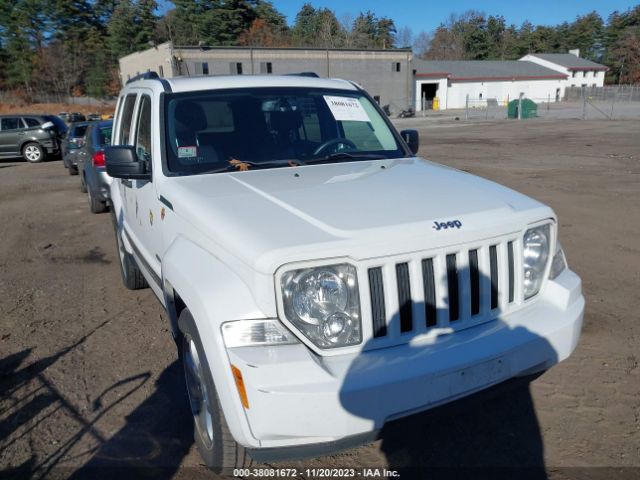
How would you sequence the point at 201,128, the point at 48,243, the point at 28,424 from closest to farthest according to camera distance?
the point at 28,424, the point at 201,128, the point at 48,243

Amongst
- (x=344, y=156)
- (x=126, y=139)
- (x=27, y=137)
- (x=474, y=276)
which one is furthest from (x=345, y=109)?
(x=27, y=137)

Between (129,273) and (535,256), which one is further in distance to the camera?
(129,273)

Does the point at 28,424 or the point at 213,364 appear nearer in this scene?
the point at 213,364

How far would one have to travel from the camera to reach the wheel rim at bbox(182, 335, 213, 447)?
2654mm

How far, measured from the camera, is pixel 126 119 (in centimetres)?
487

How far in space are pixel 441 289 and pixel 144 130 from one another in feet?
8.76

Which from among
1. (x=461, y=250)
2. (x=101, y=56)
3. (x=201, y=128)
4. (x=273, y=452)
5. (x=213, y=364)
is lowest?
(x=273, y=452)

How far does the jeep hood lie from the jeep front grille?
2.9 inches

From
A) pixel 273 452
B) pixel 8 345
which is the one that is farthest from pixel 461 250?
pixel 8 345

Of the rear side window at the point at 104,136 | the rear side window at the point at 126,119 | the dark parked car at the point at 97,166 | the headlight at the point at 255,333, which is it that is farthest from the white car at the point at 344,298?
the rear side window at the point at 104,136

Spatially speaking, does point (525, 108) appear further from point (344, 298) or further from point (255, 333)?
point (255, 333)

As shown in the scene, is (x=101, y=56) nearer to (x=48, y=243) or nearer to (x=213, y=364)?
(x=48, y=243)

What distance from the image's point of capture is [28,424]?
3.30 meters

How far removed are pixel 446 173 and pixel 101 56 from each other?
278 ft
